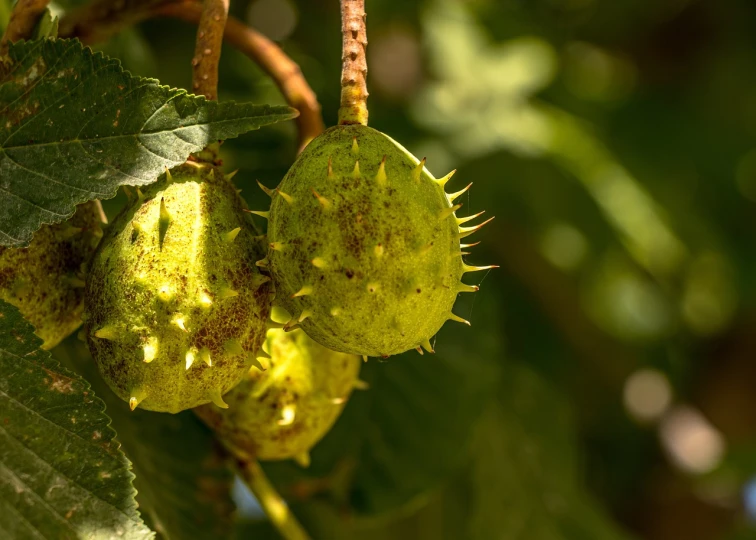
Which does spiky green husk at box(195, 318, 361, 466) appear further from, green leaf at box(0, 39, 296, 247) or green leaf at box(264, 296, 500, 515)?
green leaf at box(264, 296, 500, 515)

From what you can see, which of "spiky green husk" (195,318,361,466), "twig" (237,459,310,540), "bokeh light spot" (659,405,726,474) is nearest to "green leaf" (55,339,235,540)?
"twig" (237,459,310,540)

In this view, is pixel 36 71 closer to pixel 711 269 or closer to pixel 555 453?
pixel 555 453

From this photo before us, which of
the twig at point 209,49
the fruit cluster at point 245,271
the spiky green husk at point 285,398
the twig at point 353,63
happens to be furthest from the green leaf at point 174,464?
the twig at point 353,63

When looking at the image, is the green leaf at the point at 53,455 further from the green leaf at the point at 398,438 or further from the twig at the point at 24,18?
the green leaf at the point at 398,438

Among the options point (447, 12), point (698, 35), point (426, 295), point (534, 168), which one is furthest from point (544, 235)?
point (426, 295)

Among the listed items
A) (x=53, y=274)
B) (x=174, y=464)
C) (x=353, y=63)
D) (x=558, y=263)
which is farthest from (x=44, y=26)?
(x=558, y=263)
